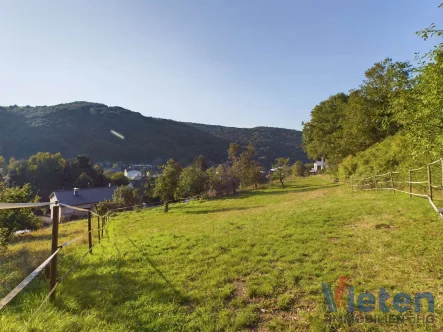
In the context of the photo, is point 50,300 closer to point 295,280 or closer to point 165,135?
point 295,280

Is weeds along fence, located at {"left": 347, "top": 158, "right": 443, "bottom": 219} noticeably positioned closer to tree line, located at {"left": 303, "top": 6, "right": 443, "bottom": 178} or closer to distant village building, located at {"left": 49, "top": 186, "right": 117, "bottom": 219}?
tree line, located at {"left": 303, "top": 6, "right": 443, "bottom": 178}

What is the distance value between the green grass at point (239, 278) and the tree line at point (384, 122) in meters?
4.01

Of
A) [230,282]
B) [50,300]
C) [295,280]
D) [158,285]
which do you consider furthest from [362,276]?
[50,300]

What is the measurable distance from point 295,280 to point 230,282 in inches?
56.6

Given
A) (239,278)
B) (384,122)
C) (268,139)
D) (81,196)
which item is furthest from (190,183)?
(268,139)

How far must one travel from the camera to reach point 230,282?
555 cm

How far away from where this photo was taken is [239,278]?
18.8 feet

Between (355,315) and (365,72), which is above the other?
(365,72)

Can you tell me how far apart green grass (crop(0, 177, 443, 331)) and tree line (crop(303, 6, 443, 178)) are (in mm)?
4012

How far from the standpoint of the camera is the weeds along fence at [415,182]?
8.91 meters

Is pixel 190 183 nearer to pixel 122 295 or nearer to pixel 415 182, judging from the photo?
pixel 415 182

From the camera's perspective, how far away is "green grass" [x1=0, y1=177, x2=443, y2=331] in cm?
401

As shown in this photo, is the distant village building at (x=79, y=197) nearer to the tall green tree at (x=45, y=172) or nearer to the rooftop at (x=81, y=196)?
the rooftop at (x=81, y=196)

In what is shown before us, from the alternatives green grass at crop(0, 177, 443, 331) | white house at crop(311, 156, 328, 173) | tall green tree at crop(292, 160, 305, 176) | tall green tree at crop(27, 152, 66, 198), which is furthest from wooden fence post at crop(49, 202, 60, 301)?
tall green tree at crop(27, 152, 66, 198)
